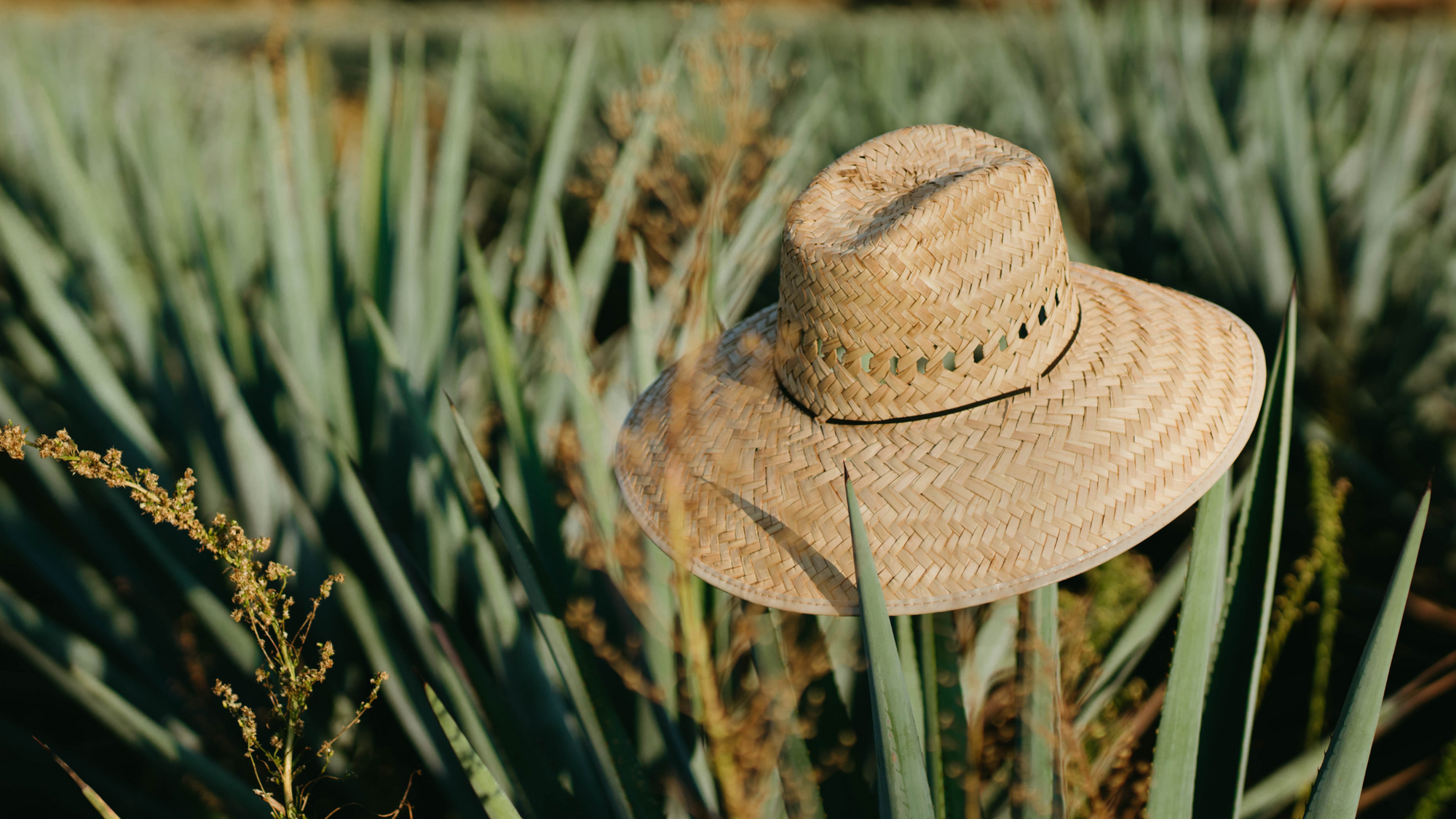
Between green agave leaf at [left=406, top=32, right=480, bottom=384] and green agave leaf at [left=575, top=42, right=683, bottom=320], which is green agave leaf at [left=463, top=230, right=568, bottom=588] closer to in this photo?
green agave leaf at [left=575, top=42, right=683, bottom=320]

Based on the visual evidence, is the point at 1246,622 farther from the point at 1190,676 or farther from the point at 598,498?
the point at 598,498

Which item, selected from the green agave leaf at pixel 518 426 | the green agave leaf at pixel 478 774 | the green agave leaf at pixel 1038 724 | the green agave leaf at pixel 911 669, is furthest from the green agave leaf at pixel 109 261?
the green agave leaf at pixel 1038 724

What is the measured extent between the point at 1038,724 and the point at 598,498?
663mm

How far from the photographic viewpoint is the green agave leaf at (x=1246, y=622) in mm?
826

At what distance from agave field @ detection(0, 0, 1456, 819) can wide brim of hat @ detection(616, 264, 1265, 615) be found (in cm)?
8

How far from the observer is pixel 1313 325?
1.84m

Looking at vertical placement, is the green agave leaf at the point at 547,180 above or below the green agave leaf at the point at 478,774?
above

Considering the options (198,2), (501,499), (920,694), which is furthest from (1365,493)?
(198,2)

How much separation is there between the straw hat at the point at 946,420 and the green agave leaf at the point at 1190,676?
0.13 m

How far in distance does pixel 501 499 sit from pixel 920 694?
1.72ft

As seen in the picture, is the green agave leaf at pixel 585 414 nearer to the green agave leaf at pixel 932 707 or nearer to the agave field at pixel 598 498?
the agave field at pixel 598 498

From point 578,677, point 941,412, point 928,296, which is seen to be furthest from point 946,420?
point 578,677

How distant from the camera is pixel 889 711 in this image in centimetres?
62

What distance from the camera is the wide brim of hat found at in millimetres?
662
